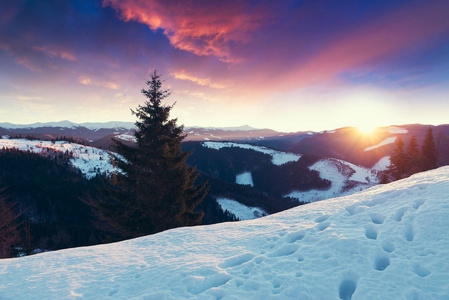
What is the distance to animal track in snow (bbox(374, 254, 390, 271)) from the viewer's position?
155 inches

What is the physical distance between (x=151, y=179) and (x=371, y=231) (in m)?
13.5

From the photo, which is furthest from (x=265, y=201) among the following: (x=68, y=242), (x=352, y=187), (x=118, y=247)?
(x=118, y=247)

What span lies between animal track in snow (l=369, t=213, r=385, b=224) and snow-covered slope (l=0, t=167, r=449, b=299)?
24 millimetres

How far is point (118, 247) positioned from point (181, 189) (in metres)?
8.36

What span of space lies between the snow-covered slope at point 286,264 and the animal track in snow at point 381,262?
0.02 m

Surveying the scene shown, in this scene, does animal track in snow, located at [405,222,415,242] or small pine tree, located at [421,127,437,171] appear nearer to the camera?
animal track in snow, located at [405,222,415,242]

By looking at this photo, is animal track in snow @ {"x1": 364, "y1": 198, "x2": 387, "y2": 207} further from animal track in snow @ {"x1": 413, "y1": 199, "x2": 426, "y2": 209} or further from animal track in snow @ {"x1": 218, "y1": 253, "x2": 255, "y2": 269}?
animal track in snow @ {"x1": 218, "y1": 253, "x2": 255, "y2": 269}

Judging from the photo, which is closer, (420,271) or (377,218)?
(420,271)

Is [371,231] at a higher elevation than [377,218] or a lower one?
lower

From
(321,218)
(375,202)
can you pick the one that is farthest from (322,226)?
(375,202)

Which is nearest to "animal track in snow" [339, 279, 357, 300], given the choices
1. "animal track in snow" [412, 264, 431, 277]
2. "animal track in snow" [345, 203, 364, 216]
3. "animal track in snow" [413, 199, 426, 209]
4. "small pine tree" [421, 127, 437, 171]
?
"animal track in snow" [412, 264, 431, 277]

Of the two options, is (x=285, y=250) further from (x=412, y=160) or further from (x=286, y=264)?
(x=412, y=160)

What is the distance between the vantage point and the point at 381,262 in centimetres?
407

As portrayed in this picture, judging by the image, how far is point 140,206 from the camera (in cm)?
1421
